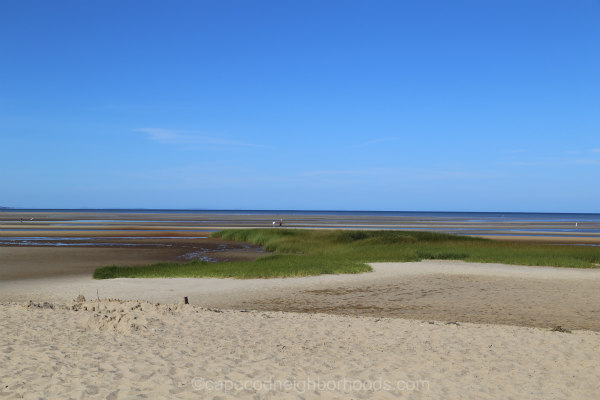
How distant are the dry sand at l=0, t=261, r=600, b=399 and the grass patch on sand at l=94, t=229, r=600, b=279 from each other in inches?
205

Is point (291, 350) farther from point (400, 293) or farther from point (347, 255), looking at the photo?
point (347, 255)

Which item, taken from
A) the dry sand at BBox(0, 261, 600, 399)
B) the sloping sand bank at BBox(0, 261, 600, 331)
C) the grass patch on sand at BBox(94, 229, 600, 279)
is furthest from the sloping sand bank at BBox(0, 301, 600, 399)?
the grass patch on sand at BBox(94, 229, 600, 279)

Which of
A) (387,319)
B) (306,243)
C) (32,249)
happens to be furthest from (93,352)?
(32,249)

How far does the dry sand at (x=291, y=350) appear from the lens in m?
8.73

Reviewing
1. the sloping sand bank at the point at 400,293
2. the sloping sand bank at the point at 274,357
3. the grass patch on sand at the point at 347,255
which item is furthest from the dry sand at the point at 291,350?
the grass patch on sand at the point at 347,255

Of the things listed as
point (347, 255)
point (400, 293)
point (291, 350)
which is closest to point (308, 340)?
point (291, 350)

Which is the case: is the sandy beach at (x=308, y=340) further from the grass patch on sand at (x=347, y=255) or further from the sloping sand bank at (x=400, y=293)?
the grass patch on sand at (x=347, y=255)

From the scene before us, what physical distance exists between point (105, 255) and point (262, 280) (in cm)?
1825

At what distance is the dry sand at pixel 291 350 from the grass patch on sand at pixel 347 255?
5204 millimetres

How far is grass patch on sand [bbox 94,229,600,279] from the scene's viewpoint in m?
24.4

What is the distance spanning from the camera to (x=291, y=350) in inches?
441

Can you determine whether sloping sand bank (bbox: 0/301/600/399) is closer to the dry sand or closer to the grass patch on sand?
the dry sand

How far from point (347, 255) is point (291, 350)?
20.1m

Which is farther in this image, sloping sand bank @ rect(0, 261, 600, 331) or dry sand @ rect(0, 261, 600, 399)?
sloping sand bank @ rect(0, 261, 600, 331)
